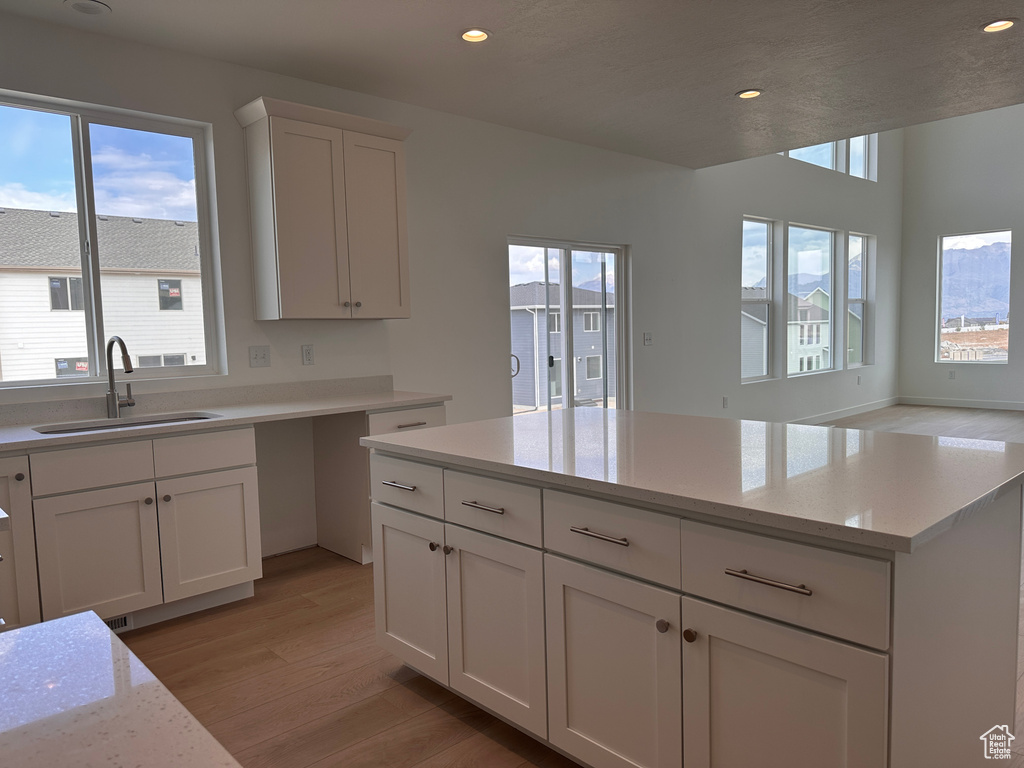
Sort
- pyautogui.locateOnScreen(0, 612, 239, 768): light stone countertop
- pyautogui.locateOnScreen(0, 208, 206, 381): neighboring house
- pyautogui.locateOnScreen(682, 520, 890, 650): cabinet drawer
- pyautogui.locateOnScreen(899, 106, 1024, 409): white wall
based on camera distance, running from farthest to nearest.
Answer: pyautogui.locateOnScreen(899, 106, 1024, 409): white wall → pyautogui.locateOnScreen(0, 208, 206, 381): neighboring house → pyautogui.locateOnScreen(682, 520, 890, 650): cabinet drawer → pyautogui.locateOnScreen(0, 612, 239, 768): light stone countertop

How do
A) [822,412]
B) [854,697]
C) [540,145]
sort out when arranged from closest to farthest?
1. [854,697]
2. [540,145]
3. [822,412]

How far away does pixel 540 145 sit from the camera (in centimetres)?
491

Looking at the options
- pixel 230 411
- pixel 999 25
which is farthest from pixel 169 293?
pixel 999 25

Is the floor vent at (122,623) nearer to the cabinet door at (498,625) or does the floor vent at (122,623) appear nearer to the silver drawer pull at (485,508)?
the cabinet door at (498,625)

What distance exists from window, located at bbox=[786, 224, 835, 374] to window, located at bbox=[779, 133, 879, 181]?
2.49 ft

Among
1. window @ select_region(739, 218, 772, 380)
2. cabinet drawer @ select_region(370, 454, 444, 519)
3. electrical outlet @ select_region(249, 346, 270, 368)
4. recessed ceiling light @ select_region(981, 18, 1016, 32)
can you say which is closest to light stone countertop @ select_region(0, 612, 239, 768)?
cabinet drawer @ select_region(370, 454, 444, 519)

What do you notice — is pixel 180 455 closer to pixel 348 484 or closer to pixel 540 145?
pixel 348 484

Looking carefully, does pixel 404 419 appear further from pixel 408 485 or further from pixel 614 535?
pixel 614 535

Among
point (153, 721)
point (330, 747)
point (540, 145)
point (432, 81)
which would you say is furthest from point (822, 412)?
point (153, 721)

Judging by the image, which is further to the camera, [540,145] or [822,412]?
[822,412]

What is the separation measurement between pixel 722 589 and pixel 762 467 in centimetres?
38

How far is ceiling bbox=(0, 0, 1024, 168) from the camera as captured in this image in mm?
2957

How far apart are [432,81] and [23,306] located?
228cm

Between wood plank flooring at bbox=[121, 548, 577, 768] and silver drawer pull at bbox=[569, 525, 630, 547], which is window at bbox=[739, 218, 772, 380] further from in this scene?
silver drawer pull at bbox=[569, 525, 630, 547]
